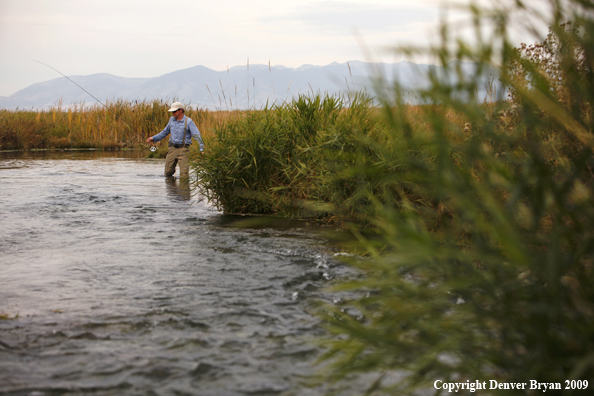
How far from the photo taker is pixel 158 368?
310 cm

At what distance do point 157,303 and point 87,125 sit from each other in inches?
967

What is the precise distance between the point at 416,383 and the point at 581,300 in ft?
1.87

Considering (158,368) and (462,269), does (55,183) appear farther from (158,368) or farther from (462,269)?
(462,269)

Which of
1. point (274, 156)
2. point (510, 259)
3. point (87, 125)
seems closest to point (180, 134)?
point (274, 156)

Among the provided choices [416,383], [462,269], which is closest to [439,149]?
[462,269]

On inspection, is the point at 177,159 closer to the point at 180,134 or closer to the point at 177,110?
the point at 180,134

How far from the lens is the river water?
9.95ft

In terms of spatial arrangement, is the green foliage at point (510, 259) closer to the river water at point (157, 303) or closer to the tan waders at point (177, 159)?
the river water at point (157, 303)

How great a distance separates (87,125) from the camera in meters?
26.5

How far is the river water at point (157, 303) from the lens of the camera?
3033mm

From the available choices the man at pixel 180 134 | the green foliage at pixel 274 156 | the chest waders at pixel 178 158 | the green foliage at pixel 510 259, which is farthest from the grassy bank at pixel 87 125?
the green foliage at pixel 510 259

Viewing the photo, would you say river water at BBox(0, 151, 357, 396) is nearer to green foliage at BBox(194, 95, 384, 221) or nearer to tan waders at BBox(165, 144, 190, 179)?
green foliage at BBox(194, 95, 384, 221)

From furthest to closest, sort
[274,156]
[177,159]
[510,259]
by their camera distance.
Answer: [177,159] → [274,156] → [510,259]

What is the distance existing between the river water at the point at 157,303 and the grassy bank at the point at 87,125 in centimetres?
1743
